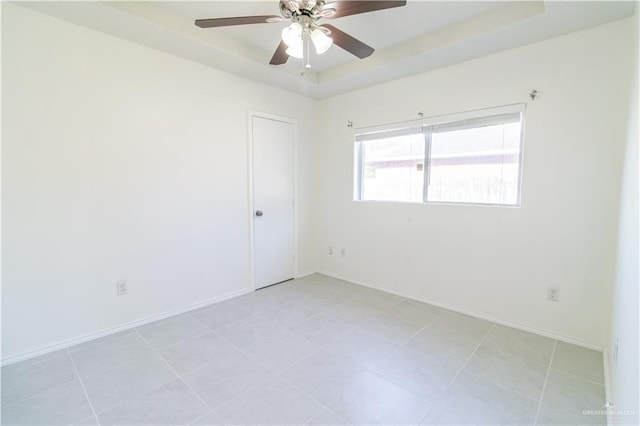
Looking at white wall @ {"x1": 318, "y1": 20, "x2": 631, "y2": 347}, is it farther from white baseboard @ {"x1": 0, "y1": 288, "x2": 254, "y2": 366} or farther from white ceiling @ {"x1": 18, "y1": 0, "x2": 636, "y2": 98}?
white baseboard @ {"x1": 0, "y1": 288, "x2": 254, "y2": 366}

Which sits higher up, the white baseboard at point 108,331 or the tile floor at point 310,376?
the white baseboard at point 108,331

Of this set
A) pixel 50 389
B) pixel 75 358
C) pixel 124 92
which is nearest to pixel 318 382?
pixel 50 389

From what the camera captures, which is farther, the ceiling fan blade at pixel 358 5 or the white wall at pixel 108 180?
the white wall at pixel 108 180

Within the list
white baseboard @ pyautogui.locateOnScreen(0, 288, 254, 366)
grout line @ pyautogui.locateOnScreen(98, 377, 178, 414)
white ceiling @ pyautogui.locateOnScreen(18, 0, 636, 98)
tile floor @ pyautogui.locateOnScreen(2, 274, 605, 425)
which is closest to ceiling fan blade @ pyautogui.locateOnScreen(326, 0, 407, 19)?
white ceiling @ pyautogui.locateOnScreen(18, 0, 636, 98)

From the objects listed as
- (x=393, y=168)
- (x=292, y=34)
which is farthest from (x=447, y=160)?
(x=292, y=34)

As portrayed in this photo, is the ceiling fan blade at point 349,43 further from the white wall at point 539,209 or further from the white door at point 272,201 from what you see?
the white door at point 272,201

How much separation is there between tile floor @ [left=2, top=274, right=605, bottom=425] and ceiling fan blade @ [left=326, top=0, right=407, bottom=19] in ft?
7.50

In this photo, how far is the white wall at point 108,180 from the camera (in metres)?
2.04

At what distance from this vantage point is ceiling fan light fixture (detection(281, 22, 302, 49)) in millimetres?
1791

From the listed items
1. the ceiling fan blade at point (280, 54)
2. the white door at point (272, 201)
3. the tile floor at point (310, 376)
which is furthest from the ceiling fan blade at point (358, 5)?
the tile floor at point (310, 376)

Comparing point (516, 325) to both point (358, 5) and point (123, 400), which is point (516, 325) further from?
point (123, 400)

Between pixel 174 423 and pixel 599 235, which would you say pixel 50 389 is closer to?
pixel 174 423

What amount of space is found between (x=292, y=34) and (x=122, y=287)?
2492 millimetres

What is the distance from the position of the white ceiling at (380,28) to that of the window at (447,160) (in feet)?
2.00
